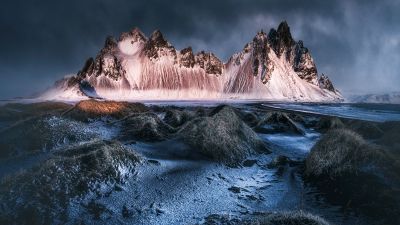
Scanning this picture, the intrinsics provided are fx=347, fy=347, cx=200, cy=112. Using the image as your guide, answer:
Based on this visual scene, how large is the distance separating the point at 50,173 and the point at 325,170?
10.3m

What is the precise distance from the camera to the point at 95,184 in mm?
11211

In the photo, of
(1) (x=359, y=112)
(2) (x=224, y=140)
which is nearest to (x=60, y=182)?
(2) (x=224, y=140)

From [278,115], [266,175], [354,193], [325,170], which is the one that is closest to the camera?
[354,193]

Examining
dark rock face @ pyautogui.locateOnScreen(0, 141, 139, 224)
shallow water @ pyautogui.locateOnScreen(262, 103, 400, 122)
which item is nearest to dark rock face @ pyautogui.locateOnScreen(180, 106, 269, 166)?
dark rock face @ pyautogui.locateOnScreen(0, 141, 139, 224)

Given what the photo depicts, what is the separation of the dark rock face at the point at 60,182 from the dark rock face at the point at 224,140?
4.34 meters

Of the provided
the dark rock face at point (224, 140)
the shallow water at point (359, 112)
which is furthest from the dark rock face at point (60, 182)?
the shallow water at point (359, 112)

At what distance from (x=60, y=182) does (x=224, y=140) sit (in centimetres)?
840

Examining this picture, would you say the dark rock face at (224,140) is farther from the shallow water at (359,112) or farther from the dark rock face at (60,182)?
the shallow water at (359,112)

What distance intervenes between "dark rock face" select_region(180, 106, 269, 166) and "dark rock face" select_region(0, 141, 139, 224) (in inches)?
171

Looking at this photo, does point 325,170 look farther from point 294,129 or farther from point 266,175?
point 294,129

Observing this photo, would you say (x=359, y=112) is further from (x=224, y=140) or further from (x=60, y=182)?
(x=60, y=182)

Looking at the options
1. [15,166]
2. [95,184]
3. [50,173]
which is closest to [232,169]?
[95,184]

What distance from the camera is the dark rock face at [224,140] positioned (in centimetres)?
1645

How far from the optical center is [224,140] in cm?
1695
